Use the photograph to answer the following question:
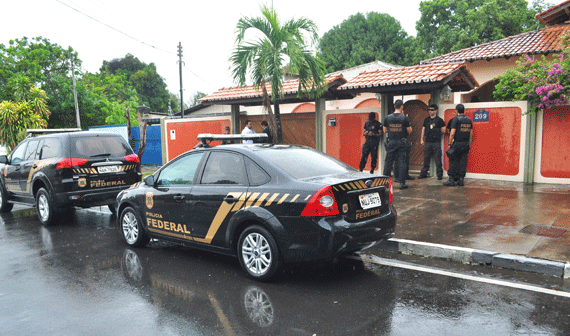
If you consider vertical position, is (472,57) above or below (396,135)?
above

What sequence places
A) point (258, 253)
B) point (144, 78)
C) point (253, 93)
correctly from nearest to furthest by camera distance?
1. point (258, 253)
2. point (253, 93)
3. point (144, 78)

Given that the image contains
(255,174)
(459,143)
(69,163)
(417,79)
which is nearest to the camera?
(255,174)

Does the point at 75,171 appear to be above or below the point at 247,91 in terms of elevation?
below

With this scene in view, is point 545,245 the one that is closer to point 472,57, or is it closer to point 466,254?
point 466,254

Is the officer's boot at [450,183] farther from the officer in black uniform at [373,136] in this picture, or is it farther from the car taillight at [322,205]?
the car taillight at [322,205]

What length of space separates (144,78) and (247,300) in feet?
195

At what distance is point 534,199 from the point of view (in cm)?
834

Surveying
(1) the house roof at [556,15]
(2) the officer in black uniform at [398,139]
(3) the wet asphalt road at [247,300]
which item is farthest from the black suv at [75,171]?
(1) the house roof at [556,15]

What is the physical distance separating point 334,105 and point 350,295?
1990 cm

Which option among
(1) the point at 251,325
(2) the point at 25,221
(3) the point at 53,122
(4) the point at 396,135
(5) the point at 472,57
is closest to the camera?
(1) the point at 251,325

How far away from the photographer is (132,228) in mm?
6477

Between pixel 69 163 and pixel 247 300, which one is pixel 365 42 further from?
pixel 247 300

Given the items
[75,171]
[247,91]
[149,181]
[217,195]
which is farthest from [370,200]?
[247,91]

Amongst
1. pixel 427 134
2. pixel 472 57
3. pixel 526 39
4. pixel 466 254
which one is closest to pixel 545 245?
pixel 466 254
